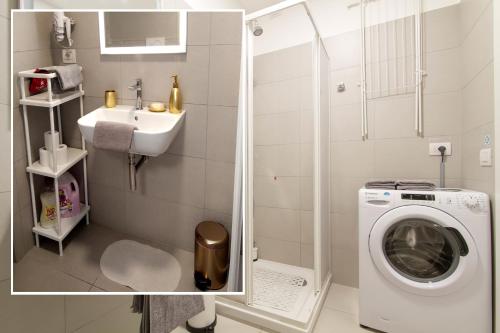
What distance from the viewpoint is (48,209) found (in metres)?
0.54

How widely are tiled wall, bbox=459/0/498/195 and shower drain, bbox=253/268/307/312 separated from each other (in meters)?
1.16

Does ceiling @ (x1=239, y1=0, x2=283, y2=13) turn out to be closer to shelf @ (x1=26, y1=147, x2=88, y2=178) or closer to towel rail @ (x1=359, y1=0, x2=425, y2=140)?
towel rail @ (x1=359, y1=0, x2=425, y2=140)

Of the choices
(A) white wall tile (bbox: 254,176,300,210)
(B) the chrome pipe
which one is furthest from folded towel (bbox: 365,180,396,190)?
(B) the chrome pipe

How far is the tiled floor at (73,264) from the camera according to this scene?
1.84ft

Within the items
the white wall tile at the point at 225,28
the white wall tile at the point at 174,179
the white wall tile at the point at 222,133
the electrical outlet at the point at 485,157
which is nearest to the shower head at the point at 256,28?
the white wall tile at the point at 225,28

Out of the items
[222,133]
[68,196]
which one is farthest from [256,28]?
[68,196]

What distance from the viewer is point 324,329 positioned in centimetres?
154

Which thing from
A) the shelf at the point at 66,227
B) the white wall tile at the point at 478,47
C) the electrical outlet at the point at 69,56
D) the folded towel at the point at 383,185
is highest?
the white wall tile at the point at 478,47

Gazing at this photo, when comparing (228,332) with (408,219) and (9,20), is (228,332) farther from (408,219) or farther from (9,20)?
(9,20)

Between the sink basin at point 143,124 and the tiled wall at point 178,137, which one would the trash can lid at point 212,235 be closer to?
the tiled wall at point 178,137

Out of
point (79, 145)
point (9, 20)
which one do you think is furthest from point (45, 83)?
point (9, 20)

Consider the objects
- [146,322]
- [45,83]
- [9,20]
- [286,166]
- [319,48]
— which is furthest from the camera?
[286,166]

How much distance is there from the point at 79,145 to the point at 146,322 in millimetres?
581

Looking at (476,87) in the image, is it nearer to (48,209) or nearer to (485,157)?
(485,157)
